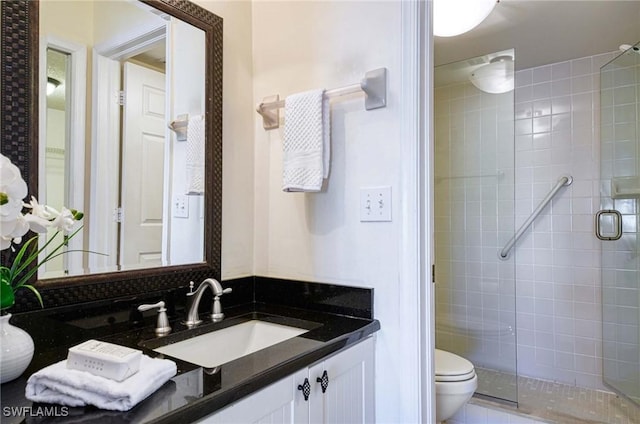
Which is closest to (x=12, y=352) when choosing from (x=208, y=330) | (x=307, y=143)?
(x=208, y=330)

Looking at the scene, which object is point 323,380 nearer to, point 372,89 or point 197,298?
point 197,298

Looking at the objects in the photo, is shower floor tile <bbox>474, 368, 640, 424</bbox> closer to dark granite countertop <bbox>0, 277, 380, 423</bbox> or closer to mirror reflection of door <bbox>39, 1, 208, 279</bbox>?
dark granite countertop <bbox>0, 277, 380, 423</bbox>

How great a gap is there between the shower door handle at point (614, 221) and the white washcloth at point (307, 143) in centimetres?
208

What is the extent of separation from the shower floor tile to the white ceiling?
210cm

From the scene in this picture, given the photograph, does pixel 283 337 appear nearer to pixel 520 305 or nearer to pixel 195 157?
pixel 195 157

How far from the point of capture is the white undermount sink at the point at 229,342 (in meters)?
1.08

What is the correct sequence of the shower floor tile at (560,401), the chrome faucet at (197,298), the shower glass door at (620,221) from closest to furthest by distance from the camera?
the chrome faucet at (197,298)
the shower floor tile at (560,401)
the shower glass door at (620,221)

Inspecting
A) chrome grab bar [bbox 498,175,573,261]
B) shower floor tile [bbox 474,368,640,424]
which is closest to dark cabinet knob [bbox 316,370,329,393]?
shower floor tile [bbox 474,368,640,424]

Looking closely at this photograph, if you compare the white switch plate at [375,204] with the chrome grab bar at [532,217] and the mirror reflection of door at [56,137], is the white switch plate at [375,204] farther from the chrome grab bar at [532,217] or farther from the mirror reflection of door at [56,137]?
the chrome grab bar at [532,217]

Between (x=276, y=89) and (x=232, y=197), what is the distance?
472 millimetres

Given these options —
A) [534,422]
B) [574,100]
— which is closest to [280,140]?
[534,422]

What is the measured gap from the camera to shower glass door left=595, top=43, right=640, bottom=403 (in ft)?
7.36

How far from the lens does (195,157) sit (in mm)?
1361

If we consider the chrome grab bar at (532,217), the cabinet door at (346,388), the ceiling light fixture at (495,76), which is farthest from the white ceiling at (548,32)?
the cabinet door at (346,388)
